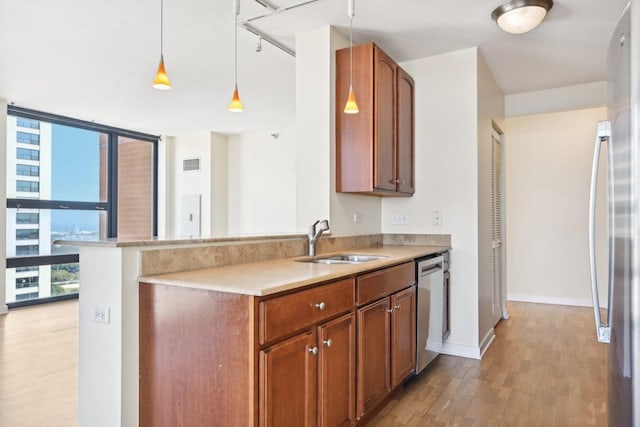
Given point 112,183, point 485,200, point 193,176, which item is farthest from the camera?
point 193,176

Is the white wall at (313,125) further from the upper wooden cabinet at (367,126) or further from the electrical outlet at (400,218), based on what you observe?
the electrical outlet at (400,218)

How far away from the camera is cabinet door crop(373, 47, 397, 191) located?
310 centimetres

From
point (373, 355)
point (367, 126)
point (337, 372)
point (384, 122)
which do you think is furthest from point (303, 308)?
point (384, 122)

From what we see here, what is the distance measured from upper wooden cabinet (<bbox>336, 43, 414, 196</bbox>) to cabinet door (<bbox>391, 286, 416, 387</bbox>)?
0.86m

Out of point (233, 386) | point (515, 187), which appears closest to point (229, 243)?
point (233, 386)

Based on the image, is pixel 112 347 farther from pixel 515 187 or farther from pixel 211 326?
pixel 515 187

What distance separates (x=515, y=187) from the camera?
587 cm

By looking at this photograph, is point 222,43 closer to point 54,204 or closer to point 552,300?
point 54,204

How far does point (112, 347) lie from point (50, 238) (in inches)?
201

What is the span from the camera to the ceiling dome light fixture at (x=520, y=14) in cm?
274

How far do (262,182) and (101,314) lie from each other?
18.1ft

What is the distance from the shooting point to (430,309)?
3090mm

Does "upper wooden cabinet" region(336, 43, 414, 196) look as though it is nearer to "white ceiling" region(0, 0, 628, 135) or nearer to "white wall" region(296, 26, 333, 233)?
"white wall" region(296, 26, 333, 233)

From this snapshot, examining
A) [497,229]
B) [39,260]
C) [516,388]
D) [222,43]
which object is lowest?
[516,388]
